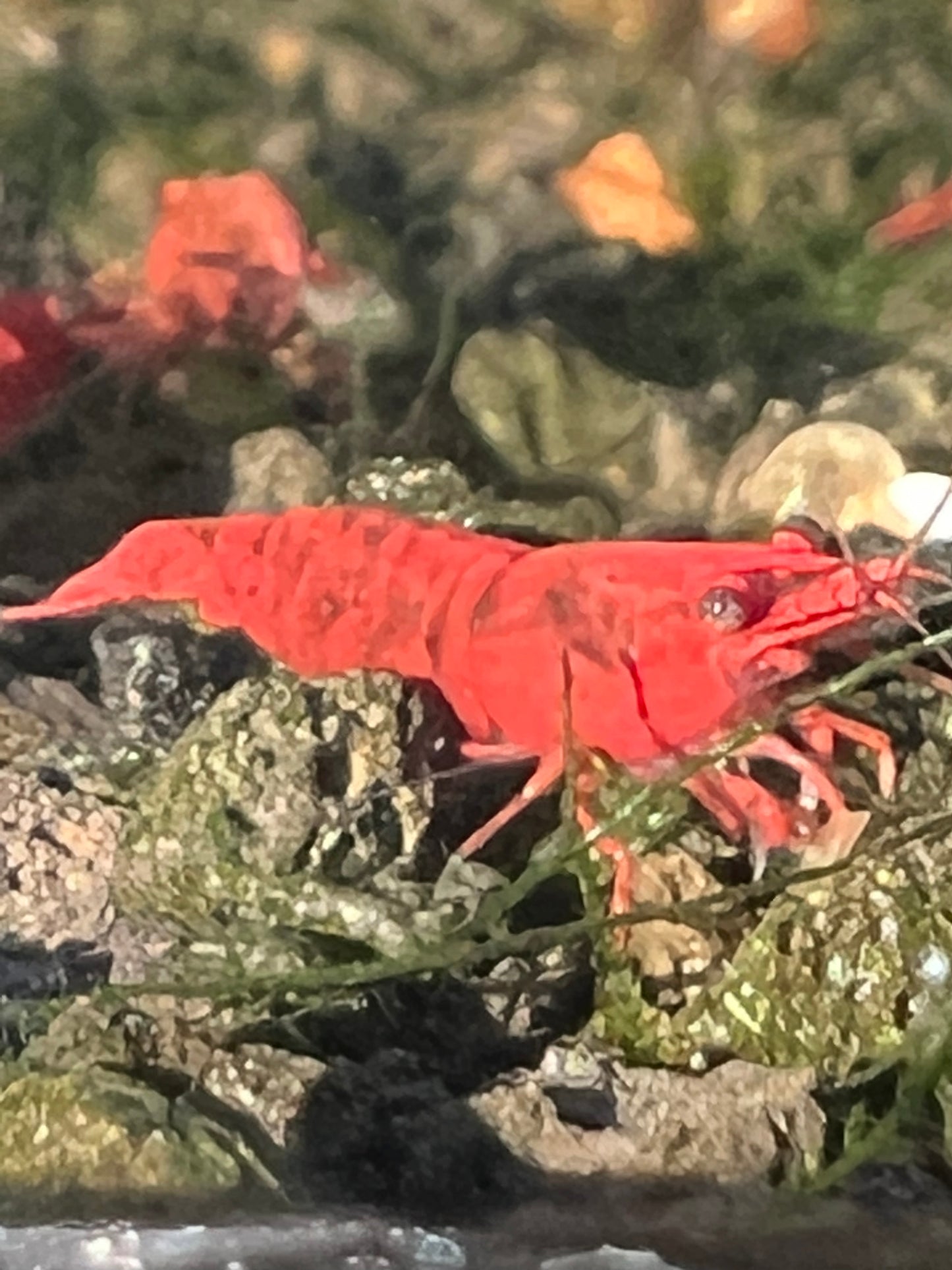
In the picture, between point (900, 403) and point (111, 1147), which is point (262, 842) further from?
point (900, 403)

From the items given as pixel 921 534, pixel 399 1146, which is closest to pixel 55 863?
pixel 399 1146

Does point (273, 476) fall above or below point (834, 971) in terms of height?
above

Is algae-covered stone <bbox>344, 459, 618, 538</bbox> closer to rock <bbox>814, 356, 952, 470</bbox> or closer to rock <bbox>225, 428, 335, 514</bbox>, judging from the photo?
rock <bbox>225, 428, 335, 514</bbox>

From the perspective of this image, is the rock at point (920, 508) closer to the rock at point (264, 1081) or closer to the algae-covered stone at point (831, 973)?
the algae-covered stone at point (831, 973)

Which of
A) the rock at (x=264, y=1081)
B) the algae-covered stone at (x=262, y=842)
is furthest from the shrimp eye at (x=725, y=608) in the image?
the rock at (x=264, y=1081)

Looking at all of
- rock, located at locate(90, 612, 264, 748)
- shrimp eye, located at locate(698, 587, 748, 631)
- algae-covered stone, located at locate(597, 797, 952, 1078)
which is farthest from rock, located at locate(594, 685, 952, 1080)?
rock, located at locate(90, 612, 264, 748)

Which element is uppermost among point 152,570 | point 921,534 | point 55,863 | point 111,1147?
point 921,534

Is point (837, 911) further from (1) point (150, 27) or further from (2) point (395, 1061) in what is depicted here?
(1) point (150, 27)
